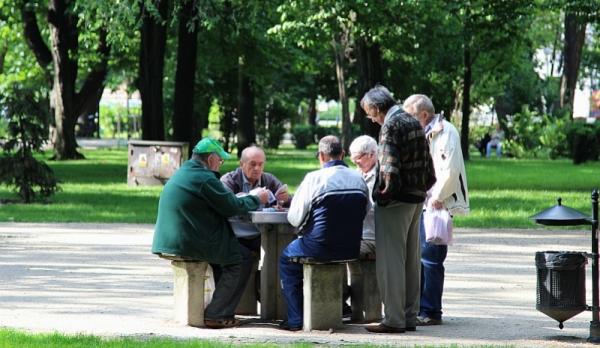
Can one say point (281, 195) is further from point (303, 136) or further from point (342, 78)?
point (303, 136)

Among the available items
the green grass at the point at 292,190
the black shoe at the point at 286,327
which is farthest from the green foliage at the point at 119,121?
the black shoe at the point at 286,327

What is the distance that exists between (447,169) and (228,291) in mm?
1948

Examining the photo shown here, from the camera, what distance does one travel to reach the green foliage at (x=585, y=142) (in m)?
52.8

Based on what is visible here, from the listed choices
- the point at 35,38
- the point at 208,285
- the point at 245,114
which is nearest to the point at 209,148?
the point at 208,285

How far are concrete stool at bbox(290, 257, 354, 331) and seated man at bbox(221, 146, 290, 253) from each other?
83cm

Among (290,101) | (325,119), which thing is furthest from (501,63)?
(325,119)

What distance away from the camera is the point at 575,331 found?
11.1 meters

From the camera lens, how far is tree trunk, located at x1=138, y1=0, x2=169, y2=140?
1390 inches

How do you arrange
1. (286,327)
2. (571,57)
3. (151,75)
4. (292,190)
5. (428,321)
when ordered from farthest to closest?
1. (571,57)
2. (151,75)
3. (292,190)
4. (428,321)
5. (286,327)

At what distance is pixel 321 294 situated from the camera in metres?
11.1

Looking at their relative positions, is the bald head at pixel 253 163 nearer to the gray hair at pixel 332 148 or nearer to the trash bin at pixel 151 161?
the gray hair at pixel 332 148

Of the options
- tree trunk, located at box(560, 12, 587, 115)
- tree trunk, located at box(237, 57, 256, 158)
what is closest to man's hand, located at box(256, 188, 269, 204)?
tree trunk, located at box(237, 57, 256, 158)

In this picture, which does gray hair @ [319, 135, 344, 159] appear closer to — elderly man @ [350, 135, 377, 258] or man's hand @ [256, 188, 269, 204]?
elderly man @ [350, 135, 377, 258]

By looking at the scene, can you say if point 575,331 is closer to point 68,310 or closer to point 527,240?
point 68,310
